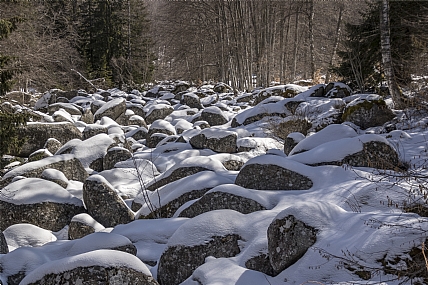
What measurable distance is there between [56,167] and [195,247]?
5436 millimetres

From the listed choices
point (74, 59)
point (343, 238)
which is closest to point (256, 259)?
point (343, 238)

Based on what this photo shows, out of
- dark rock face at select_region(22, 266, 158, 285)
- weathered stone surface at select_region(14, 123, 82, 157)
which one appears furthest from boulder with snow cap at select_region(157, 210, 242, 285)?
weathered stone surface at select_region(14, 123, 82, 157)

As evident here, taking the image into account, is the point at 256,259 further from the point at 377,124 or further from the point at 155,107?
the point at 155,107

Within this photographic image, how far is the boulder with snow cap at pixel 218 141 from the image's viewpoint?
9594mm

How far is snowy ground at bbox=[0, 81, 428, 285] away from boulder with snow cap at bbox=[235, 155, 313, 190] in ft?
0.09

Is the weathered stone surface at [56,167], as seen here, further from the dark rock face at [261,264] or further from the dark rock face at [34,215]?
the dark rock face at [261,264]

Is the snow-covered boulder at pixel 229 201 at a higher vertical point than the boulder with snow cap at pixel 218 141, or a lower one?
higher

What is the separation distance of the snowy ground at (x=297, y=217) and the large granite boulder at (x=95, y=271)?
0.03ft

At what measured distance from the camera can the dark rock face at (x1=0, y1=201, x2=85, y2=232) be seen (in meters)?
6.21

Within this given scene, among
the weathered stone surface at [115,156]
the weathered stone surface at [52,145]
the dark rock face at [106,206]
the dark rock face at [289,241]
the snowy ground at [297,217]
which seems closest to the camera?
the snowy ground at [297,217]

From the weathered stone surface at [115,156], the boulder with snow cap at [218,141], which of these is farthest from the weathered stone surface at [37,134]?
the boulder with snow cap at [218,141]

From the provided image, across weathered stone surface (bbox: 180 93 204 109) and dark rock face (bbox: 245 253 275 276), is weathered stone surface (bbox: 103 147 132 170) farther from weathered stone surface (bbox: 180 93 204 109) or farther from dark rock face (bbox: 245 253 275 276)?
weathered stone surface (bbox: 180 93 204 109)

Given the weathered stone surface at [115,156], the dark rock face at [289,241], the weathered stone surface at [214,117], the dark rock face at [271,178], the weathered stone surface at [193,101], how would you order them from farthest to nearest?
1. the weathered stone surface at [193,101]
2. the weathered stone surface at [214,117]
3. the weathered stone surface at [115,156]
4. the dark rock face at [271,178]
5. the dark rock face at [289,241]

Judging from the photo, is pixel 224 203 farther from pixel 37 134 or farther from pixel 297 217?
pixel 37 134
